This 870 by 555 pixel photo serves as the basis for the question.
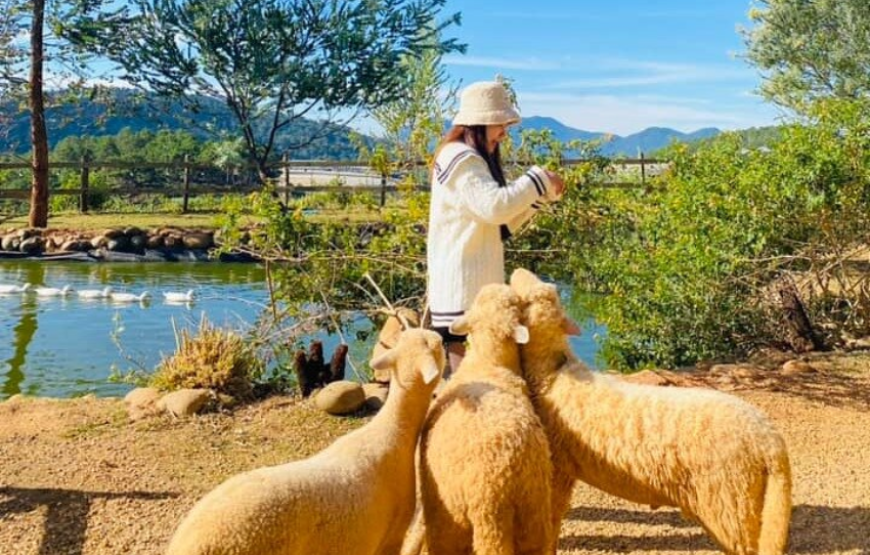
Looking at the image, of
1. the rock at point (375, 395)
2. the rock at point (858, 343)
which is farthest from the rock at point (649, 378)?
the rock at point (858, 343)

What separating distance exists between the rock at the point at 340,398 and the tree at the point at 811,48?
15.7 m

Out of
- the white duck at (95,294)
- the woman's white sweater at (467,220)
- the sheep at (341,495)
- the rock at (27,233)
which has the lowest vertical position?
the white duck at (95,294)

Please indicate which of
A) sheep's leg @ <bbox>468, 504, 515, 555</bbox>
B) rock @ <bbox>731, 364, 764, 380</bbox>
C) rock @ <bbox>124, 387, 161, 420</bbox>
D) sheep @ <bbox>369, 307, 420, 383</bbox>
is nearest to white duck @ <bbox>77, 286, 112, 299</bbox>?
rock @ <bbox>124, 387, 161, 420</bbox>

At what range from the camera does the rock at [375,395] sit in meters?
6.96

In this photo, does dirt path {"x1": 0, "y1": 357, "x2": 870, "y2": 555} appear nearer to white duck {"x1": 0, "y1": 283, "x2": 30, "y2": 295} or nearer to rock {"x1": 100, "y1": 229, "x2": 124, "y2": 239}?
white duck {"x1": 0, "y1": 283, "x2": 30, "y2": 295}

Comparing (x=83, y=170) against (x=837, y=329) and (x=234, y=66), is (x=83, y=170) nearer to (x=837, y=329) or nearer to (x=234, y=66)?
(x=234, y=66)

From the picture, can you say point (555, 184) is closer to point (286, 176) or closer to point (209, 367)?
point (209, 367)

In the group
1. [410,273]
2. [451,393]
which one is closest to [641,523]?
[451,393]

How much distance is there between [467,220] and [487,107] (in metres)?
0.47

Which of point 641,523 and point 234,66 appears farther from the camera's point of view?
point 234,66

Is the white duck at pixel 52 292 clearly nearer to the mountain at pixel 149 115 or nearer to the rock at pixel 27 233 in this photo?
the rock at pixel 27 233

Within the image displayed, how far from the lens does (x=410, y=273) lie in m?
8.48

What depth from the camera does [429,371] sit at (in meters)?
3.27

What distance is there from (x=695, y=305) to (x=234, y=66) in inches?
792
